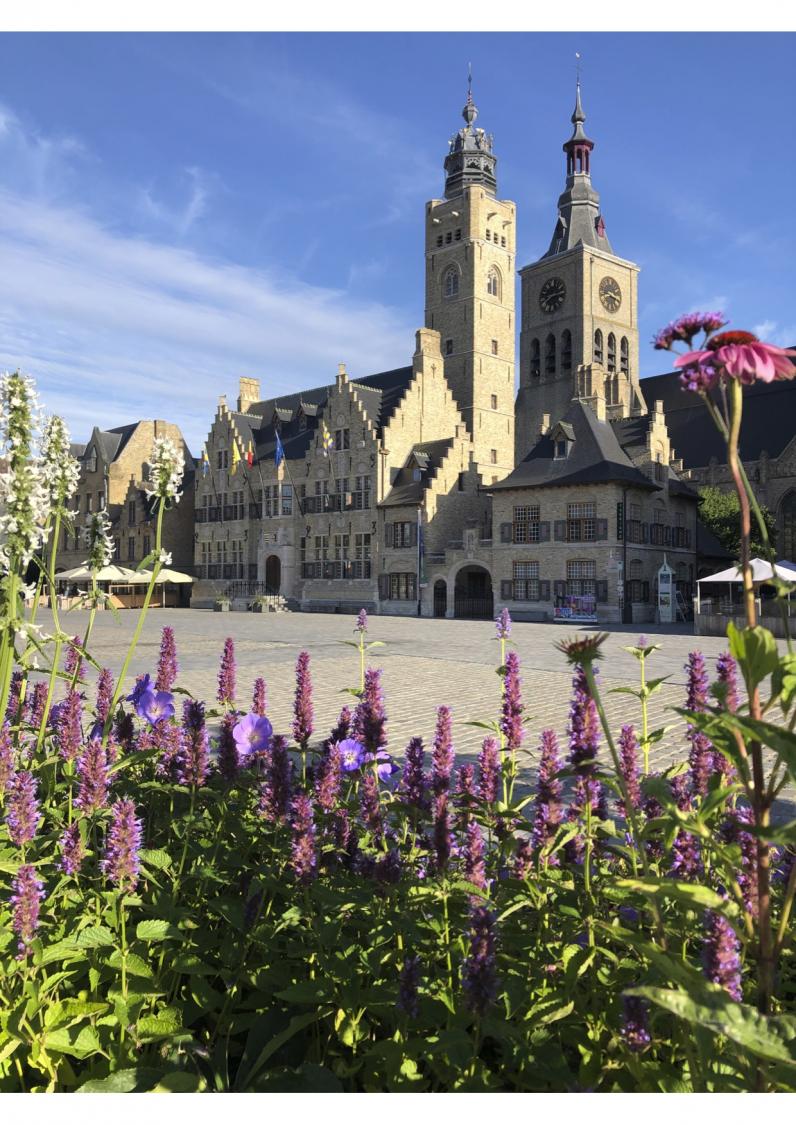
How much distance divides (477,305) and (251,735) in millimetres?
58106

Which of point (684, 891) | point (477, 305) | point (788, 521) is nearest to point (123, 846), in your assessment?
point (684, 891)

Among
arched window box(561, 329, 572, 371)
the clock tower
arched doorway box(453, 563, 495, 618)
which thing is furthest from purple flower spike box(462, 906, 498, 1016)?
arched window box(561, 329, 572, 371)

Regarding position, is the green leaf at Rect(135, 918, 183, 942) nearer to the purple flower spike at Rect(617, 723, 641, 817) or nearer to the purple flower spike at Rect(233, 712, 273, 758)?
the purple flower spike at Rect(233, 712, 273, 758)

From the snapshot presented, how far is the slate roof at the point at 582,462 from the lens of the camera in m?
39.5

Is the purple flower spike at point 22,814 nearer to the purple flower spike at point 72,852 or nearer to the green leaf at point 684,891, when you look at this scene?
the purple flower spike at point 72,852

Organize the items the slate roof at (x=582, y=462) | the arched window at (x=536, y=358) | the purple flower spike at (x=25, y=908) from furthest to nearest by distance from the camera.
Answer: the arched window at (x=536, y=358)
the slate roof at (x=582, y=462)
the purple flower spike at (x=25, y=908)

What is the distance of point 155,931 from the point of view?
7.68 ft

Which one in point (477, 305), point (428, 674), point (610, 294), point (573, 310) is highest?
point (610, 294)

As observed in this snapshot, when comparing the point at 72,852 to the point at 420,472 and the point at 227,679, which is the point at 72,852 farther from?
the point at 420,472

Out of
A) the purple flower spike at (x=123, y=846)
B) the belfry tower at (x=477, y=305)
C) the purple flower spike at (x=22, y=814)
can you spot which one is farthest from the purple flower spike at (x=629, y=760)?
the belfry tower at (x=477, y=305)

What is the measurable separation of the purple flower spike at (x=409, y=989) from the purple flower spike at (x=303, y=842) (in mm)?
536

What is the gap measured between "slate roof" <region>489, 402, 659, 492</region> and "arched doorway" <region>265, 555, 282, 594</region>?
20219 millimetres

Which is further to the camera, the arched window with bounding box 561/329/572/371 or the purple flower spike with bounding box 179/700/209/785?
the arched window with bounding box 561/329/572/371

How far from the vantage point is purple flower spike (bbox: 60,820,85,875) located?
2.46m
